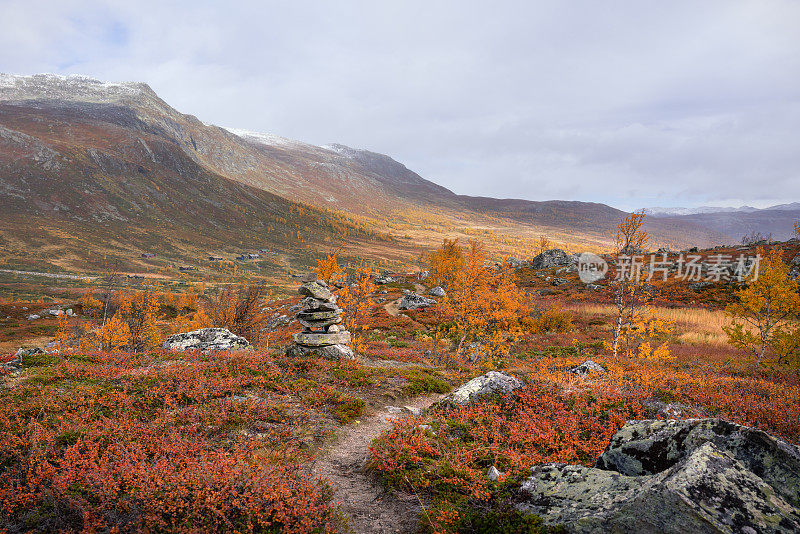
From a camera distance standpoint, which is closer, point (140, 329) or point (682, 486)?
point (682, 486)

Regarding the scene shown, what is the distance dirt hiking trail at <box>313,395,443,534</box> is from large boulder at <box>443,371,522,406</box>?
2.73m

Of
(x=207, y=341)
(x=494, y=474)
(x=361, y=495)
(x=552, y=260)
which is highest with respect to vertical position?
→ (x=552, y=260)

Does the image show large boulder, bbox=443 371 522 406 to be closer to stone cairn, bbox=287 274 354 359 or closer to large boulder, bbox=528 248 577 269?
stone cairn, bbox=287 274 354 359

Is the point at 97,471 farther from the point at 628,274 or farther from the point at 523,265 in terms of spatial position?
the point at 523,265

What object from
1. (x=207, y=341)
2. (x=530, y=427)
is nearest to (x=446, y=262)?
(x=207, y=341)

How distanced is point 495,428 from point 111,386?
11.0 meters

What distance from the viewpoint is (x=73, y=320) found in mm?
58281

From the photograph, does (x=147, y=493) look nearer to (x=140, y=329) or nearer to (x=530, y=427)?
(x=530, y=427)

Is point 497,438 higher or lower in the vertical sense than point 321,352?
higher

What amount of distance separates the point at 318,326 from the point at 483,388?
27.7 ft

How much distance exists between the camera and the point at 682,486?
3576 mm

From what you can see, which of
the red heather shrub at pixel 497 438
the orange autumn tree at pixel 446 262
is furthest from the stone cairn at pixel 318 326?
the orange autumn tree at pixel 446 262

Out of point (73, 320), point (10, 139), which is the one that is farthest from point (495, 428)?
point (10, 139)

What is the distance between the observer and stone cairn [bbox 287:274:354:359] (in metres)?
15.9
